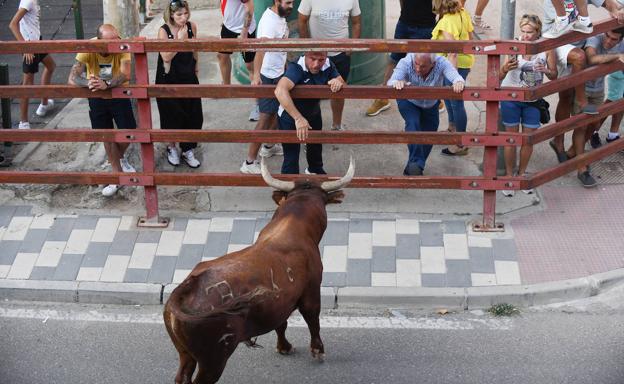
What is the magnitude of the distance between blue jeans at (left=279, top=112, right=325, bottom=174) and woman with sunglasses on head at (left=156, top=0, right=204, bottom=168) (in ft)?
3.76

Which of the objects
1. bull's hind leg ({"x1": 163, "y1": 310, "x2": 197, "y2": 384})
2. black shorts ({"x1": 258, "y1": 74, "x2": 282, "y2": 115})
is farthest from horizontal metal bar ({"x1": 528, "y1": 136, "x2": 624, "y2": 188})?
bull's hind leg ({"x1": 163, "y1": 310, "x2": 197, "y2": 384})

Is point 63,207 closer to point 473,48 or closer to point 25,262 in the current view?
point 25,262

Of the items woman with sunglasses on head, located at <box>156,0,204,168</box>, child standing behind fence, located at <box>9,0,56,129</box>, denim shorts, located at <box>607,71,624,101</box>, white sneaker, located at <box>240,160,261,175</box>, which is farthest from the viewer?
child standing behind fence, located at <box>9,0,56,129</box>

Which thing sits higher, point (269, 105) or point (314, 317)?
point (269, 105)

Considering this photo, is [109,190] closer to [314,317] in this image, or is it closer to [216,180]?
[216,180]

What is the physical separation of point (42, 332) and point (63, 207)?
1.76 meters

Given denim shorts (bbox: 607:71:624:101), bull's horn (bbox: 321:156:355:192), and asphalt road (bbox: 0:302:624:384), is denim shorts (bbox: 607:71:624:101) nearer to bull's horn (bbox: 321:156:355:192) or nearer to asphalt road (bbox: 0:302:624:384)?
asphalt road (bbox: 0:302:624:384)

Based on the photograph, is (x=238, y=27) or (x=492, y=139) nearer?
(x=492, y=139)

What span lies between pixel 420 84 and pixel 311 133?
1.16 m

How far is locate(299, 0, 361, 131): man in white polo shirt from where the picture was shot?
955 centimetres

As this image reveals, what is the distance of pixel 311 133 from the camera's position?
823 centimetres

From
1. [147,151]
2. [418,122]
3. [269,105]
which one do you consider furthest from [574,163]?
[147,151]

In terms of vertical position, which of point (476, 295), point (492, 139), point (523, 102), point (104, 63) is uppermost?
point (104, 63)

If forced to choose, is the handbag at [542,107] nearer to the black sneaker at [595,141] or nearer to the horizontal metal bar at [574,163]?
the horizontal metal bar at [574,163]
